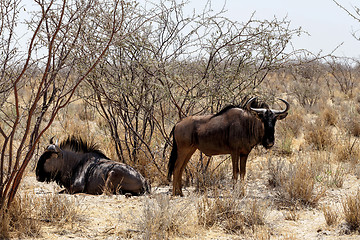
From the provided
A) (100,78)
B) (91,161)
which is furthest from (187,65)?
(91,161)

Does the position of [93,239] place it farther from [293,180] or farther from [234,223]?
[293,180]

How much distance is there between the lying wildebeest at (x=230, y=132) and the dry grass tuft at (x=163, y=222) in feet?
6.06

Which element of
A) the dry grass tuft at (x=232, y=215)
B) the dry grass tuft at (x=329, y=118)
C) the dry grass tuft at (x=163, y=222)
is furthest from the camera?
the dry grass tuft at (x=329, y=118)

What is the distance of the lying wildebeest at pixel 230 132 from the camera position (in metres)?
6.41

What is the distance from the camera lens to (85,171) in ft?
23.8

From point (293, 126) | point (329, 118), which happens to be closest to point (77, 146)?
point (293, 126)

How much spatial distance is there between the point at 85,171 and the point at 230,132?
254cm

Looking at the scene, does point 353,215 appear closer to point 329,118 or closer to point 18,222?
point 18,222

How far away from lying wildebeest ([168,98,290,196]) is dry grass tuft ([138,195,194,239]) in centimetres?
185

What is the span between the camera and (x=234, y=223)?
504cm

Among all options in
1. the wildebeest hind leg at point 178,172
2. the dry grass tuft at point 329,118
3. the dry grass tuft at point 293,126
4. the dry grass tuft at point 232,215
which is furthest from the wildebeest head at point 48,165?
the dry grass tuft at point 329,118

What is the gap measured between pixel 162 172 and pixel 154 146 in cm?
96

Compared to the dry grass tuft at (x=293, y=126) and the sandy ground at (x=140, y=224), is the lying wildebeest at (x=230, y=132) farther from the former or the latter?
→ the dry grass tuft at (x=293, y=126)

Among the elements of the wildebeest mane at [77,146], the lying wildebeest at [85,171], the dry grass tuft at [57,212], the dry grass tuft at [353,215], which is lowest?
the dry grass tuft at [353,215]
